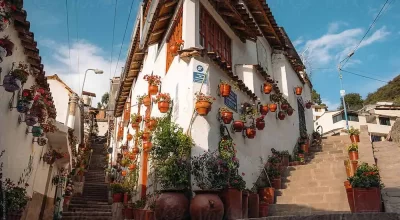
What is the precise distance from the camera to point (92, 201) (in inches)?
695

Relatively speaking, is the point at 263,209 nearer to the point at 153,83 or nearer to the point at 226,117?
the point at 226,117

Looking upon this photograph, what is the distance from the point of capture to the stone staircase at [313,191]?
813 centimetres

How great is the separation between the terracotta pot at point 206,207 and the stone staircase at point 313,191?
2349 millimetres

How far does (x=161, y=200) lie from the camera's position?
6.38 metres

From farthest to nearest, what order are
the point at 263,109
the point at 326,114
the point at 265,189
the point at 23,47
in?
the point at 326,114 → the point at 263,109 → the point at 265,189 → the point at 23,47

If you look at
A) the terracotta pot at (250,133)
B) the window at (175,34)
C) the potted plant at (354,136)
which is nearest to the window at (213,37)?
the window at (175,34)

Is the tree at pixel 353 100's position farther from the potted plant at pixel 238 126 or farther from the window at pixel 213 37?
the potted plant at pixel 238 126

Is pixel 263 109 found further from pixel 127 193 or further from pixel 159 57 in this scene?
pixel 127 193

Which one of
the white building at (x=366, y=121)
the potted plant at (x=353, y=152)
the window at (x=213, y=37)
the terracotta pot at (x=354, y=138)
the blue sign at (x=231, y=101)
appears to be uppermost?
the white building at (x=366, y=121)

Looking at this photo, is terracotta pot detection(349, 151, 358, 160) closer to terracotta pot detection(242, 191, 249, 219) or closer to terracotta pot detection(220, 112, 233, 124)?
terracotta pot detection(242, 191, 249, 219)

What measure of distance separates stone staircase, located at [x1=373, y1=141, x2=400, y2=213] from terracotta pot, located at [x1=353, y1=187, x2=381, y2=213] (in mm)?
244

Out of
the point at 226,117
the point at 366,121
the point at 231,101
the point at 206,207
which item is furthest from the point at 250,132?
the point at 366,121

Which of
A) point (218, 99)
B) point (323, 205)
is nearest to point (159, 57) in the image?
point (218, 99)

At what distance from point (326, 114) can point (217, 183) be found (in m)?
33.8
